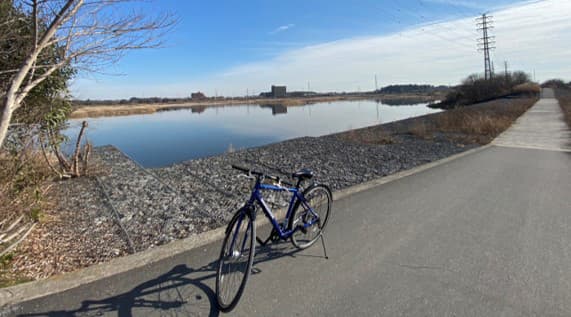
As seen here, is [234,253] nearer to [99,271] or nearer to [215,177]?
[99,271]

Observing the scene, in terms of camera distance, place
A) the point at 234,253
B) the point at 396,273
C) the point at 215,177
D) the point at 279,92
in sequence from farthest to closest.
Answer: the point at 279,92 < the point at 215,177 < the point at 396,273 < the point at 234,253

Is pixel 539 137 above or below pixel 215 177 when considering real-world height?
above

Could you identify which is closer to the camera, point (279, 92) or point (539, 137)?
point (539, 137)

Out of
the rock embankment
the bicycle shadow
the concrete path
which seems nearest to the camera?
the bicycle shadow

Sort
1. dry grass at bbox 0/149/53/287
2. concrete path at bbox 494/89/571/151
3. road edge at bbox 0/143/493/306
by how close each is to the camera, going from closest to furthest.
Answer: road edge at bbox 0/143/493/306 → dry grass at bbox 0/149/53/287 → concrete path at bbox 494/89/571/151

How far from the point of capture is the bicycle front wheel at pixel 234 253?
234 cm

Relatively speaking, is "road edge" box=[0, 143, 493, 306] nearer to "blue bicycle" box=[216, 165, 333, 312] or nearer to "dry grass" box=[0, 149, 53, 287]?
"dry grass" box=[0, 149, 53, 287]

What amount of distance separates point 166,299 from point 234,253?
66cm

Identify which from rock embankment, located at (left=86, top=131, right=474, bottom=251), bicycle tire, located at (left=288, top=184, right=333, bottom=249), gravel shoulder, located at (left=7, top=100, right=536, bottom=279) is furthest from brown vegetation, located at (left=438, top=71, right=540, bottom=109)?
bicycle tire, located at (left=288, top=184, right=333, bottom=249)

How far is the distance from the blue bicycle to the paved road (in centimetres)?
14

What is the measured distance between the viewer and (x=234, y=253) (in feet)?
8.20

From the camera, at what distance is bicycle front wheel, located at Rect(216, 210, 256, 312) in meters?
2.34

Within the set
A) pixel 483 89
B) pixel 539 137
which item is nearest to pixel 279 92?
pixel 483 89

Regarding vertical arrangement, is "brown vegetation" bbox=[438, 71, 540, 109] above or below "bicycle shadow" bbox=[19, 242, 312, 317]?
above
